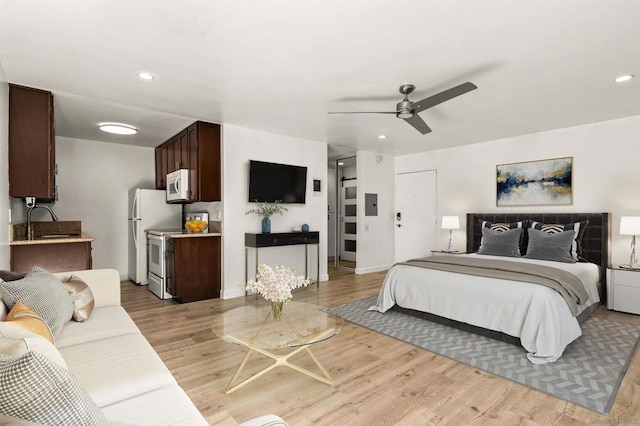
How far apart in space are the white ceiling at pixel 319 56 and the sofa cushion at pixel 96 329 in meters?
1.92

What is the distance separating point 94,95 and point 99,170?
2.57m

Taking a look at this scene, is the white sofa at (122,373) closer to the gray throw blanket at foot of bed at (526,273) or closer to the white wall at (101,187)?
the gray throw blanket at foot of bed at (526,273)

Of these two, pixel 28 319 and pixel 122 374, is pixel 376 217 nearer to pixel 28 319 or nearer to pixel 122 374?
pixel 122 374

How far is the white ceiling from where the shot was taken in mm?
2031

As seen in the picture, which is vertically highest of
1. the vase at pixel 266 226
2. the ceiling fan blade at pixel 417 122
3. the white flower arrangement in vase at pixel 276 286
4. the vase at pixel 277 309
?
the ceiling fan blade at pixel 417 122

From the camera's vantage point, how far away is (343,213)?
Result: 7.81 metres

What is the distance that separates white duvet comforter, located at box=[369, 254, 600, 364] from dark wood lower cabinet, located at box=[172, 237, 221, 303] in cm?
220

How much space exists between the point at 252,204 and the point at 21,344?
4.01 metres

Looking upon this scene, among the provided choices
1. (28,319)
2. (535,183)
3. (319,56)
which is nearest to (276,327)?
(28,319)

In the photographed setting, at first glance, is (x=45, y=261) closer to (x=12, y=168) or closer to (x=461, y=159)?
(x=12, y=168)

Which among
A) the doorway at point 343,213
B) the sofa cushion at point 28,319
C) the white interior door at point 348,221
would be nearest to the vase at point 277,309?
the sofa cushion at point 28,319

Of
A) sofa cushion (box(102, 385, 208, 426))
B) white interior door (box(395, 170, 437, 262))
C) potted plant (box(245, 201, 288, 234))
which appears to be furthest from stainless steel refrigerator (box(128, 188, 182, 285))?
sofa cushion (box(102, 385, 208, 426))

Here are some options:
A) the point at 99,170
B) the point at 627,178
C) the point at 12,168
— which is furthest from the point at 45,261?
the point at 627,178

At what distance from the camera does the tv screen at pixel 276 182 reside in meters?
4.80
